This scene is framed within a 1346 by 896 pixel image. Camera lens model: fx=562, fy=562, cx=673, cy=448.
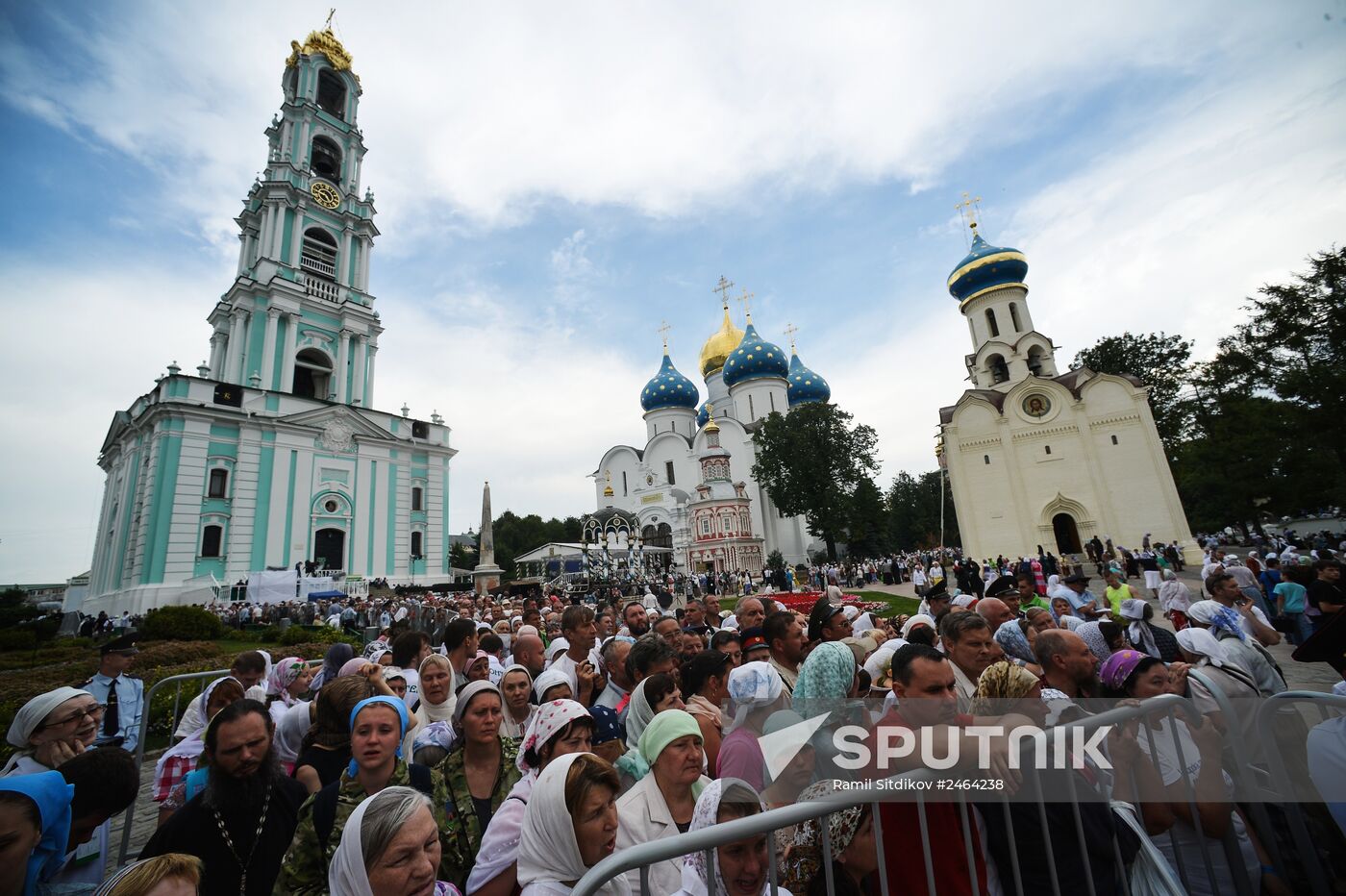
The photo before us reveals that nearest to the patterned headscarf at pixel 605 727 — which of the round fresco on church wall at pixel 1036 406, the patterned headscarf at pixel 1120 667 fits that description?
the patterned headscarf at pixel 1120 667

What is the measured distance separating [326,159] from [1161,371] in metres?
48.2

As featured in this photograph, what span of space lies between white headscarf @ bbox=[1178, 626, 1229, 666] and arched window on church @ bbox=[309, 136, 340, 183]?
1581 inches

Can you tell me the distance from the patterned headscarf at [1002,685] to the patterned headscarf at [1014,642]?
8.90ft

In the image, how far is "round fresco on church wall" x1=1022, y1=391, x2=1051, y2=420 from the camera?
2641 cm

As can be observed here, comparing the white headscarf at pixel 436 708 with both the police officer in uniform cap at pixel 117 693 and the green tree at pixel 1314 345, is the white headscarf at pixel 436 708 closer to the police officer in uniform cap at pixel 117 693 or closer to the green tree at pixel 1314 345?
the police officer in uniform cap at pixel 117 693

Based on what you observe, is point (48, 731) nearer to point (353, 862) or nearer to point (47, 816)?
point (47, 816)

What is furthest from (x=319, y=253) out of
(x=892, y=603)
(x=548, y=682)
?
(x=548, y=682)

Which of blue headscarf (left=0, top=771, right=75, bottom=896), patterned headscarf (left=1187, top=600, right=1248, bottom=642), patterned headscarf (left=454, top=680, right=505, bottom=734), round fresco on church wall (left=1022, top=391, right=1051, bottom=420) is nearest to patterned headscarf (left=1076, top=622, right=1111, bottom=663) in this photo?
patterned headscarf (left=1187, top=600, right=1248, bottom=642)

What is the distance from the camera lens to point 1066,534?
25.6m

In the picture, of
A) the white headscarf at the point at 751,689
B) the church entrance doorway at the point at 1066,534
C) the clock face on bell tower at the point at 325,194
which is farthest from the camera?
the clock face on bell tower at the point at 325,194

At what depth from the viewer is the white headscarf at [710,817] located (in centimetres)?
196

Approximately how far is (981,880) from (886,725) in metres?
0.60

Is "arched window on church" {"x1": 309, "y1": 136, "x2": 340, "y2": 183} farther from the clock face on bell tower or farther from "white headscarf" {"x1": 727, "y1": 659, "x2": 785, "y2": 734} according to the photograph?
"white headscarf" {"x1": 727, "y1": 659, "x2": 785, "y2": 734}

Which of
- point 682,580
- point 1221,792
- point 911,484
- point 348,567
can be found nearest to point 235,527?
point 348,567
